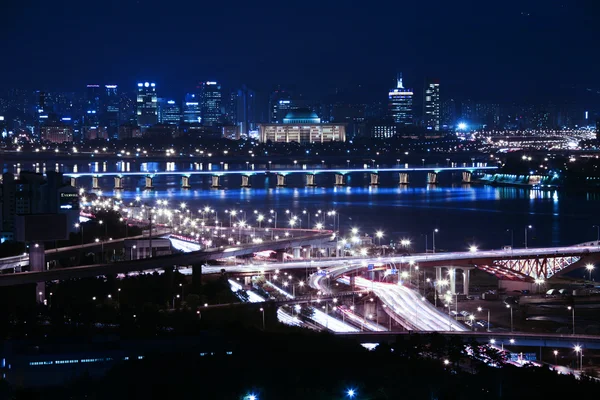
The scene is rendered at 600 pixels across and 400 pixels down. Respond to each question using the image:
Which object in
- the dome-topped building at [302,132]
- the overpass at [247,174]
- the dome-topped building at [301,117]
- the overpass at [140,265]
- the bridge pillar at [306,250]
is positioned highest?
the dome-topped building at [301,117]

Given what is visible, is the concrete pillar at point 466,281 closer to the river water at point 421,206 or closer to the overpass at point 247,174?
the river water at point 421,206

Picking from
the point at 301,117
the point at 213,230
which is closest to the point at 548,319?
the point at 213,230

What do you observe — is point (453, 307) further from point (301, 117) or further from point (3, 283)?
point (301, 117)

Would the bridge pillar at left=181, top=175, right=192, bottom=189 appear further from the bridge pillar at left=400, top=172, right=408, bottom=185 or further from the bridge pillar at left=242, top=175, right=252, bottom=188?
the bridge pillar at left=400, top=172, right=408, bottom=185

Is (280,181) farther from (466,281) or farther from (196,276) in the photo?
(196,276)

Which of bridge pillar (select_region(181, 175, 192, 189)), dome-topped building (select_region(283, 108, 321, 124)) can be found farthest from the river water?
dome-topped building (select_region(283, 108, 321, 124))

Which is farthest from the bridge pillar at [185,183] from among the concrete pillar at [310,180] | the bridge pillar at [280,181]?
the concrete pillar at [310,180]
